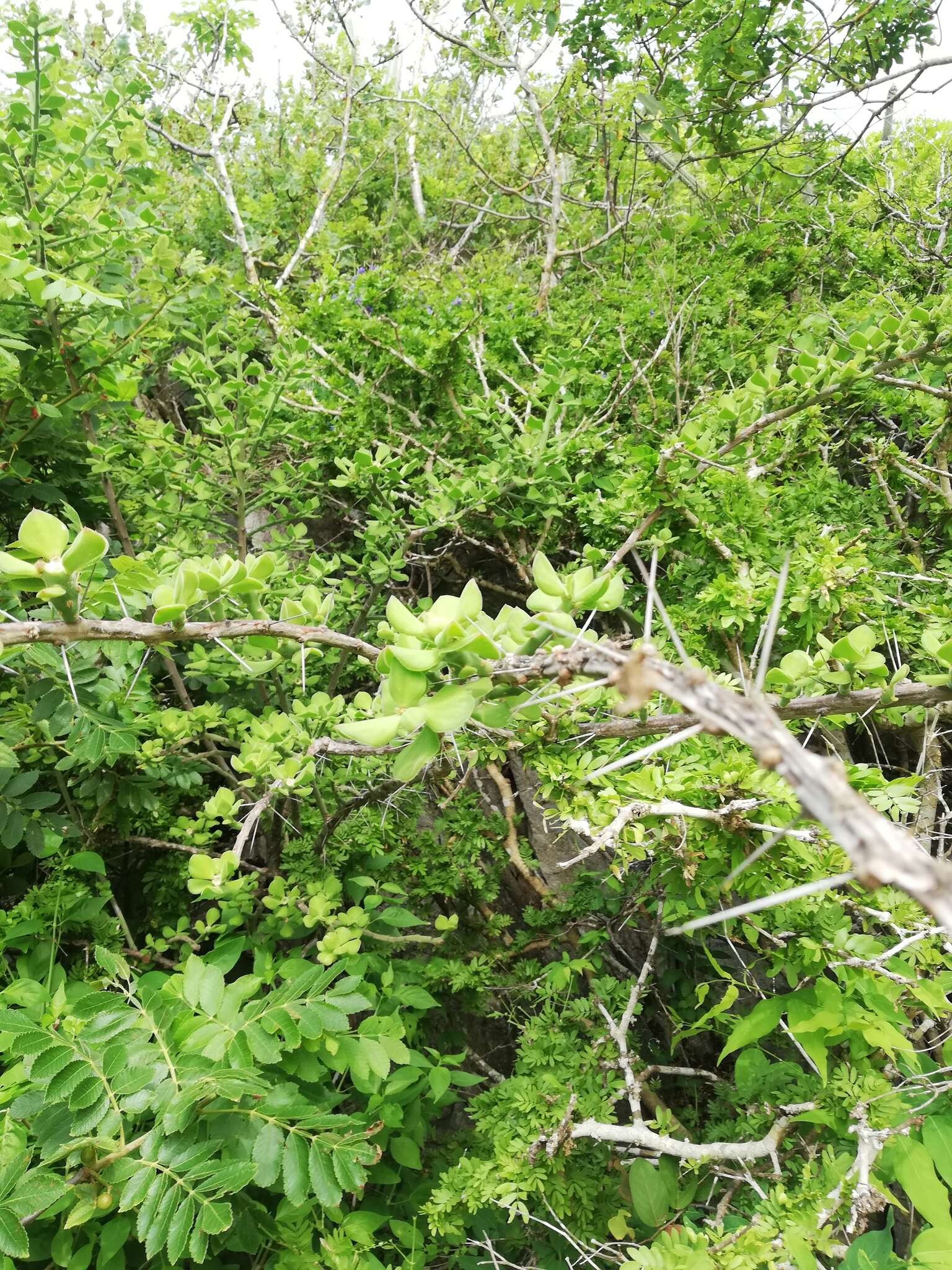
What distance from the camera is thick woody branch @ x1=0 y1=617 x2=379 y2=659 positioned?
32.0 inches

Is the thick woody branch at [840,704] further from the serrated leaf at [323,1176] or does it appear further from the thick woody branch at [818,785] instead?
the serrated leaf at [323,1176]

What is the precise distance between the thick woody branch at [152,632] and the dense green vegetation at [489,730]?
1cm

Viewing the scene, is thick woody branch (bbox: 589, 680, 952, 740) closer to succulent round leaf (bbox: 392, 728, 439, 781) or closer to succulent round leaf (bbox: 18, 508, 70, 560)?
succulent round leaf (bbox: 392, 728, 439, 781)

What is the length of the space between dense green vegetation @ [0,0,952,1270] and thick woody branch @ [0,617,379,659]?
0.04ft

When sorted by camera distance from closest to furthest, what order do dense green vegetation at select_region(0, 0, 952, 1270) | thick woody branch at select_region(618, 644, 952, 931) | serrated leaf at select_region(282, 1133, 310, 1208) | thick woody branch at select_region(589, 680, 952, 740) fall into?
thick woody branch at select_region(618, 644, 952, 931), thick woody branch at select_region(589, 680, 952, 740), dense green vegetation at select_region(0, 0, 952, 1270), serrated leaf at select_region(282, 1133, 310, 1208)

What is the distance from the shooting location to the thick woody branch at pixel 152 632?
0.81 metres

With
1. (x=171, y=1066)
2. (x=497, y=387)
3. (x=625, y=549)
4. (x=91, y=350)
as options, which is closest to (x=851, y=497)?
(x=625, y=549)

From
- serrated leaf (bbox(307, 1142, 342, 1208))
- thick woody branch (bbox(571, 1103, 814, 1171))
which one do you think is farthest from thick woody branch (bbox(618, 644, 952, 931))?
thick woody branch (bbox(571, 1103, 814, 1171))

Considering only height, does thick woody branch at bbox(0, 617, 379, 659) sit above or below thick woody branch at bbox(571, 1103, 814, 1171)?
above

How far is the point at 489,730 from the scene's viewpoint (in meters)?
1.28

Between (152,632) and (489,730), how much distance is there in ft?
1.91

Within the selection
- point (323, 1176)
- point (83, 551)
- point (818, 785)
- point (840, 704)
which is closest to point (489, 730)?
point (840, 704)

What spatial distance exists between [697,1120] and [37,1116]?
189 centimetres

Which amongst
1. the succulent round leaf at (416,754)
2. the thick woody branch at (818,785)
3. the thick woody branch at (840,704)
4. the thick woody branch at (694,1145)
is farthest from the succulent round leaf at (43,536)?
the thick woody branch at (694,1145)
